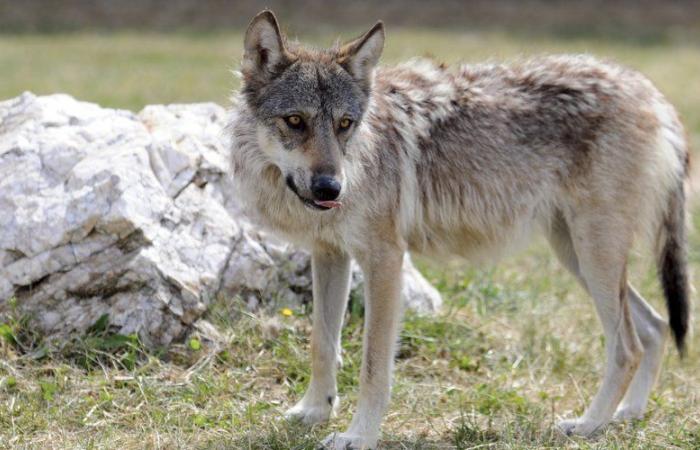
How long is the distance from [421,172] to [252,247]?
1297 mm

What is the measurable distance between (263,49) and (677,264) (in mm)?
2702

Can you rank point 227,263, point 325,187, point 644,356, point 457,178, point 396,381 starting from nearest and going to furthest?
1. point 325,187
2. point 457,178
3. point 396,381
4. point 644,356
5. point 227,263

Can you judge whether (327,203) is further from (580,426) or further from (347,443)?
(580,426)

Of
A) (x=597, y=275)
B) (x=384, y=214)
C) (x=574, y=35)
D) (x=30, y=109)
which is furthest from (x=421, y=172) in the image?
(x=574, y=35)

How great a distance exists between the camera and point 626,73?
561 centimetres

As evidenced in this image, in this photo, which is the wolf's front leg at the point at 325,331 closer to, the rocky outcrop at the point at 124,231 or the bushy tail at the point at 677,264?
the rocky outcrop at the point at 124,231

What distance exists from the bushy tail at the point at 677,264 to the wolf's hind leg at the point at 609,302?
38 cm

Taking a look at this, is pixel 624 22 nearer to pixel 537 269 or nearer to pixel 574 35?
pixel 574 35

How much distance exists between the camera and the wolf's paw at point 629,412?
5438 millimetres

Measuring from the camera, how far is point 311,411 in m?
5.18

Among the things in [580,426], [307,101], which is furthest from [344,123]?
[580,426]

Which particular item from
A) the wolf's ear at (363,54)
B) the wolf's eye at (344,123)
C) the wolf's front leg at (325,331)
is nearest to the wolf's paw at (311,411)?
the wolf's front leg at (325,331)

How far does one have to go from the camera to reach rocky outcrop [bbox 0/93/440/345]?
5.49 metres

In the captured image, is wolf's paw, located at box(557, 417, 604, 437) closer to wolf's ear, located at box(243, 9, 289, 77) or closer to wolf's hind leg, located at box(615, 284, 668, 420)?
wolf's hind leg, located at box(615, 284, 668, 420)
